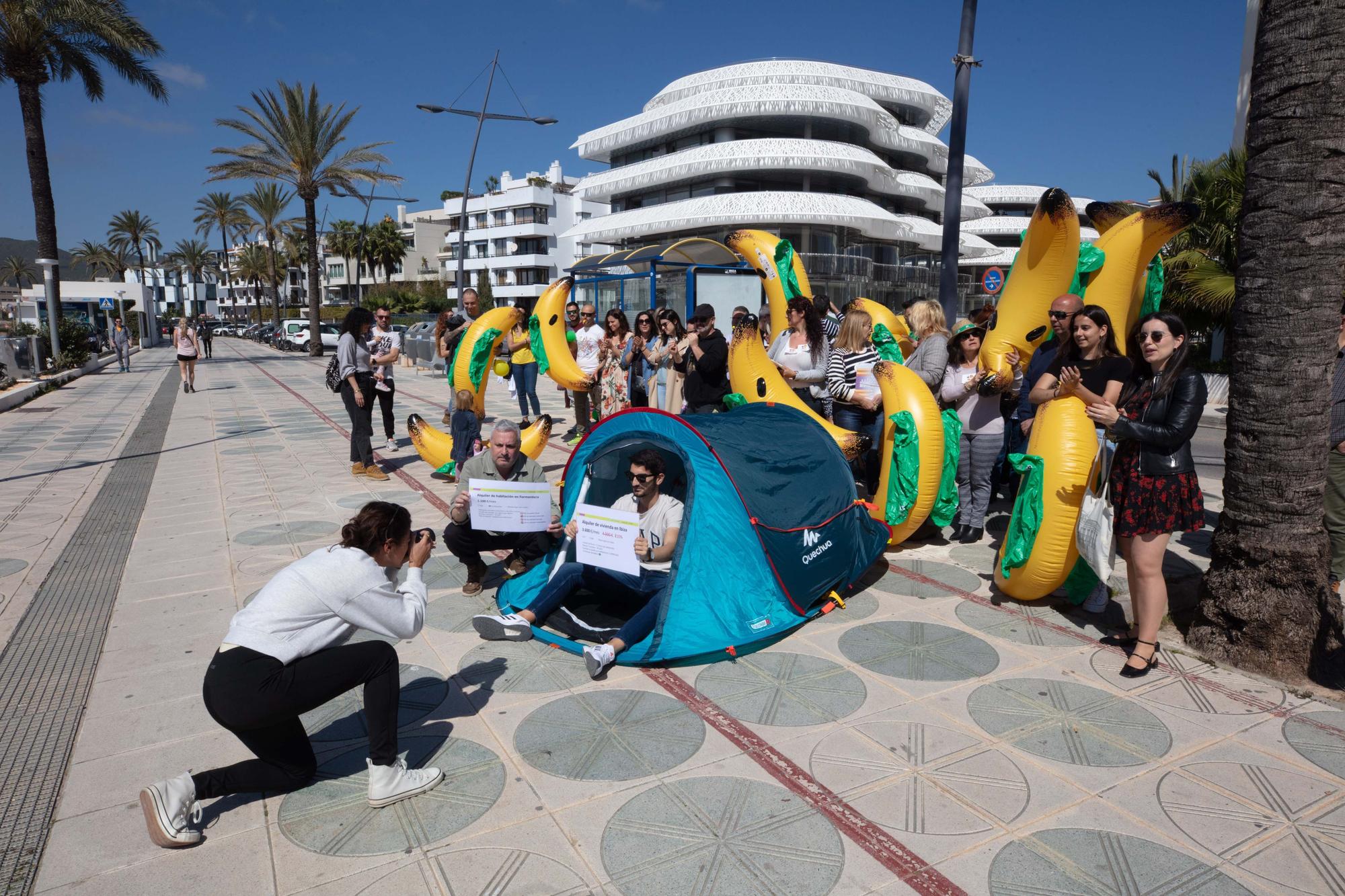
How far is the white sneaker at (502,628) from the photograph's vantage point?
4.60m

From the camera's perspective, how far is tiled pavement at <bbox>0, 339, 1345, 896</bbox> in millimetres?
2809

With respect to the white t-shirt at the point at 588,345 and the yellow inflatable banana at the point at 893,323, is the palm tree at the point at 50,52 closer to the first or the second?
the white t-shirt at the point at 588,345

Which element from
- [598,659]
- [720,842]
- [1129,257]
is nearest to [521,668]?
[598,659]

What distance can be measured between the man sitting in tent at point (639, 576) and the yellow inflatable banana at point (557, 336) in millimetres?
5682

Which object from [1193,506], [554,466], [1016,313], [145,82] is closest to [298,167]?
[145,82]

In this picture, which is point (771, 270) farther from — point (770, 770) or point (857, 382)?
point (770, 770)

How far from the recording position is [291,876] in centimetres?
280

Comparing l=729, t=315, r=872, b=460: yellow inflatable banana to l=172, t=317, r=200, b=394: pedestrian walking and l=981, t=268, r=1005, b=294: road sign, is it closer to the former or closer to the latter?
l=981, t=268, r=1005, b=294: road sign

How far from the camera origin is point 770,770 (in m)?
3.40

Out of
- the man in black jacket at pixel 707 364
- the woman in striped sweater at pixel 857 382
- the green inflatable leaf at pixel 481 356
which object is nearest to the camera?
the woman in striped sweater at pixel 857 382

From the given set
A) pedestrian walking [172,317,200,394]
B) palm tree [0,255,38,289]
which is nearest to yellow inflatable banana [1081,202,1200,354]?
pedestrian walking [172,317,200,394]

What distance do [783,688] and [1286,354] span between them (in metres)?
3.14

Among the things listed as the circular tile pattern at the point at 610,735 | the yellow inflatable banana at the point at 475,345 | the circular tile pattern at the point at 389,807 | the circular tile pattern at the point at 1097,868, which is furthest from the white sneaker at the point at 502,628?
the yellow inflatable banana at the point at 475,345

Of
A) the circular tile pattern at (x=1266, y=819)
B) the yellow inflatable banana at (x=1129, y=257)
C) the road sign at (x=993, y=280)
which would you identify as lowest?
the circular tile pattern at (x=1266, y=819)
